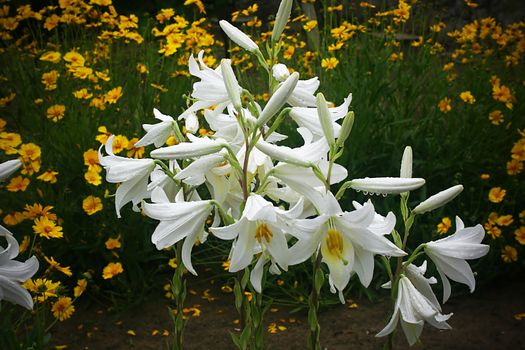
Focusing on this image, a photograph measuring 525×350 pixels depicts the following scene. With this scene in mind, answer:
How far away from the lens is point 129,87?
4.10 meters

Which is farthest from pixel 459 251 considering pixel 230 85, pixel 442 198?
Result: pixel 230 85

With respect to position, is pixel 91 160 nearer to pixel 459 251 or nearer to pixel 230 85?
pixel 230 85

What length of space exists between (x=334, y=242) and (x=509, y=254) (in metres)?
2.04

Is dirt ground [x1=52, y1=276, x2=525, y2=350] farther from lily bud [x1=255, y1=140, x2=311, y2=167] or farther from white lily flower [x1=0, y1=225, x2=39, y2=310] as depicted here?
lily bud [x1=255, y1=140, x2=311, y2=167]

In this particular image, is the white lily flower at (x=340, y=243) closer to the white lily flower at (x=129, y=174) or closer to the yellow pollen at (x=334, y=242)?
the yellow pollen at (x=334, y=242)

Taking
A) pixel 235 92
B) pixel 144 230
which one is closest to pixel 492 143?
pixel 144 230

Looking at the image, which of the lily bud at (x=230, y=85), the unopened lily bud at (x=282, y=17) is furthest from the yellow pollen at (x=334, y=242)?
the unopened lily bud at (x=282, y=17)

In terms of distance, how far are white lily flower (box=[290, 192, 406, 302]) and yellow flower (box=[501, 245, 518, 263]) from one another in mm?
1948

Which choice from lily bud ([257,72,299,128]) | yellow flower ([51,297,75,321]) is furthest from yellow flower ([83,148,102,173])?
lily bud ([257,72,299,128])

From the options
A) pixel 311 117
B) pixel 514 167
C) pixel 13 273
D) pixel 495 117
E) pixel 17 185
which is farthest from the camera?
pixel 495 117

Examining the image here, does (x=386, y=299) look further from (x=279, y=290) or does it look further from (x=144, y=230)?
(x=144, y=230)

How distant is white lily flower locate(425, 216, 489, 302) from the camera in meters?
1.54

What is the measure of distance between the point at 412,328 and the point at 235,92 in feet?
2.37

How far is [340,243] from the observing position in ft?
4.76
